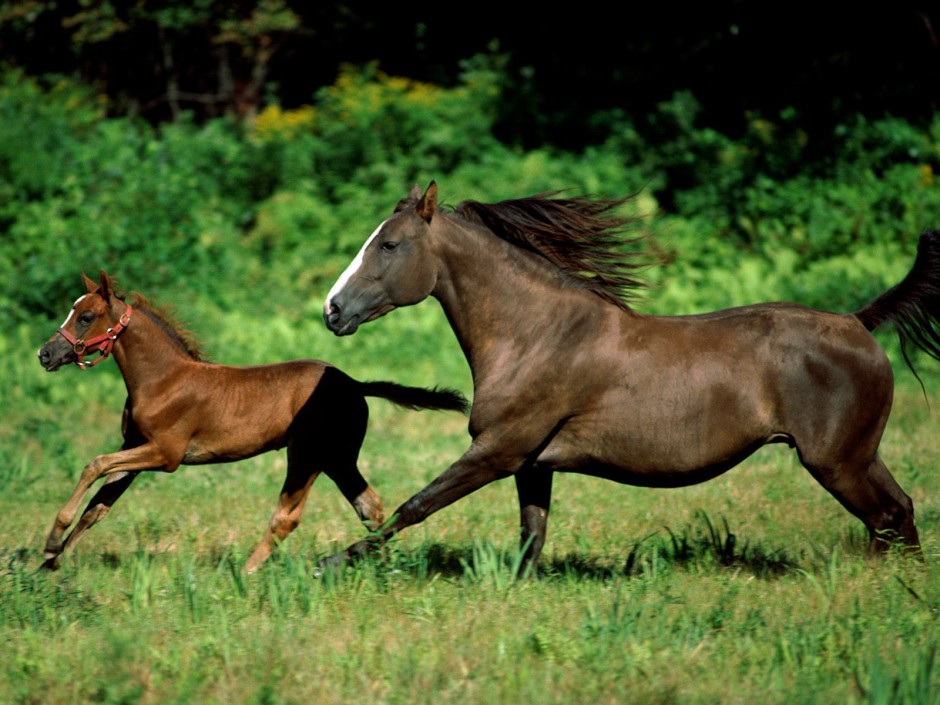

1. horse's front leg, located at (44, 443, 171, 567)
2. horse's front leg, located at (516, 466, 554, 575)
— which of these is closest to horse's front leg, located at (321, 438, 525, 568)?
horse's front leg, located at (516, 466, 554, 575)

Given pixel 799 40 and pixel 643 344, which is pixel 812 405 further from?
pixel 799 40

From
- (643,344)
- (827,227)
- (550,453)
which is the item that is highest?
(643,344)

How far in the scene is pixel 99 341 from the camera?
21.2ft

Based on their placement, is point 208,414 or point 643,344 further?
point 208,414

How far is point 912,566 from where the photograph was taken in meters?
5.80

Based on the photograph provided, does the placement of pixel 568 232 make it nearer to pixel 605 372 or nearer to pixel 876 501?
pixel 605 372

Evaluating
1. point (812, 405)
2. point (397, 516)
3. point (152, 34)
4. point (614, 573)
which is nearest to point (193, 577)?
point (397, 516)

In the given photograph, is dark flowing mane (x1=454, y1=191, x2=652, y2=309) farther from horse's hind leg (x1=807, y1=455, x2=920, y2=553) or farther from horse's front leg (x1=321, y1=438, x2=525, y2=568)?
horse's hind leg (x1=807, y1=455, x2=920, y2=553)

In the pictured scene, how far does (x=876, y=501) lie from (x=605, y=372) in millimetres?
1526

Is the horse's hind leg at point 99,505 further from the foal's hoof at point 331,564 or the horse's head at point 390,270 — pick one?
the horse's head at point 390,270

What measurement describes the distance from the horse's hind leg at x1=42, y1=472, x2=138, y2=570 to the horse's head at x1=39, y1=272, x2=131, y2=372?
666 mm

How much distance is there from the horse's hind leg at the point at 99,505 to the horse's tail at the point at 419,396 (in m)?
1.42

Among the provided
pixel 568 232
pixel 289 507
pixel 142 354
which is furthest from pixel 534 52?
pixel 289 507

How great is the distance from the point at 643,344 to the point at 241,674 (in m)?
2.49
